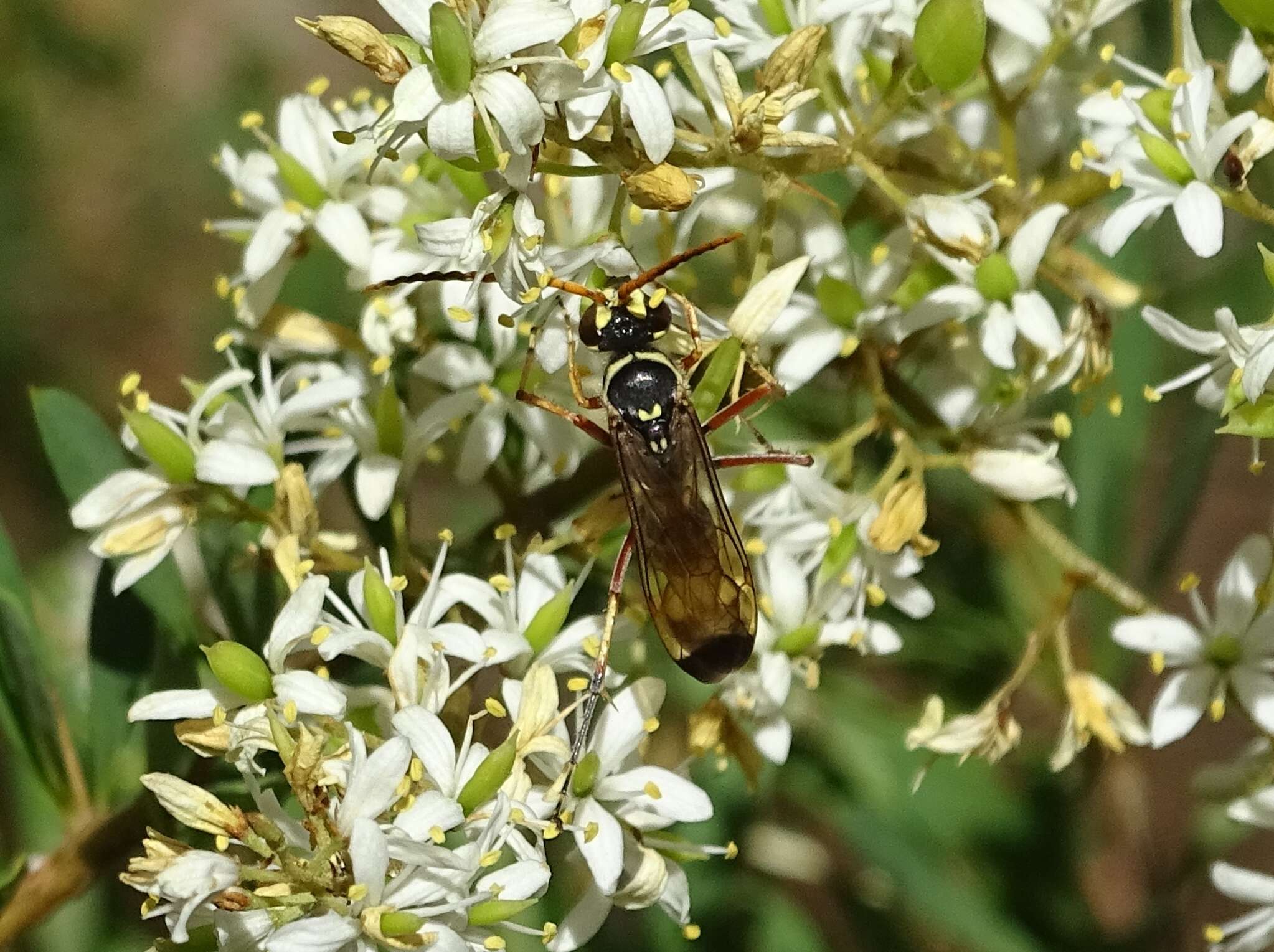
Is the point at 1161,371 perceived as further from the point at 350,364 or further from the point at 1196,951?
the point at 350,364

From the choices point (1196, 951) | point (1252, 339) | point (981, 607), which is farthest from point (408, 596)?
point (1196, 951)

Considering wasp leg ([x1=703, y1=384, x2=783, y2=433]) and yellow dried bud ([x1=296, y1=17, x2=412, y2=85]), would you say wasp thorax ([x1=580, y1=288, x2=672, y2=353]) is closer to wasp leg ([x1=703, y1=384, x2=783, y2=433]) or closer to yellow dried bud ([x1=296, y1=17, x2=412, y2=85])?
wasp leg ([x1=703, y1=384, x2=783, y2=433])

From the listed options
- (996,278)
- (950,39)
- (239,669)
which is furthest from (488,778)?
(950,39)

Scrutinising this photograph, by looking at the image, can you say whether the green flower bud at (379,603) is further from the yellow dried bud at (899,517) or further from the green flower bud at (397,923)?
the yellow dried bud at (899,517)

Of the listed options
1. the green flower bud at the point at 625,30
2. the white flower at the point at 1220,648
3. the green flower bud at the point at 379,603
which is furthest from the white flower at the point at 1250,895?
the green flower bud at the point at 625,30

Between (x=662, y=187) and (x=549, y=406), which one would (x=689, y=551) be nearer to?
(x=549, y=406)

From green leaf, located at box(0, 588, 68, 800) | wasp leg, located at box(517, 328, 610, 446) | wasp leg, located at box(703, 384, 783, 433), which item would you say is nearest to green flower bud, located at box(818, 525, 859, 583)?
wasp leg, located at box(703, 384, 783, 433)

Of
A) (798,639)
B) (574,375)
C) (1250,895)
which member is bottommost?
(1250,895)
